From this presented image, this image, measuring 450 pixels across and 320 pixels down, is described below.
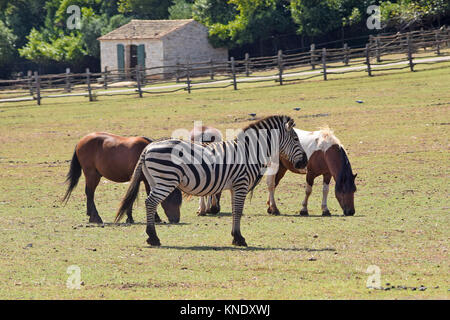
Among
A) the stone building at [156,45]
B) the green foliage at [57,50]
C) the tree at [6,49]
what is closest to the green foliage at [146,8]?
the green foliage at [57,50]

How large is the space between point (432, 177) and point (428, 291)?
990cm

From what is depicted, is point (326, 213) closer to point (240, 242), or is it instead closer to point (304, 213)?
point (304, 213)

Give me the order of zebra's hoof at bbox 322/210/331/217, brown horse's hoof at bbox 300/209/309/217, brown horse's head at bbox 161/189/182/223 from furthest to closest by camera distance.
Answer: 1. brown horse's hoof at bbox 300/209/309/217
2. zebra's hoof at bbox 322/210/331/217
3. brown horse's head at bbox 161/189/182/223

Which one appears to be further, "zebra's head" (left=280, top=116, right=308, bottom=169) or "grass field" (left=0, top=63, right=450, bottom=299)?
"zebra's head" (left=280, top=116, right=308, bottom=169)

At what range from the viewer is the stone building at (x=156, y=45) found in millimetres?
53906

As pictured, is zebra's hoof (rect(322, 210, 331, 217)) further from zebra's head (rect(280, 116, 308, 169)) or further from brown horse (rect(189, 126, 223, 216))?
zebra's head (rect(280, 116, 308, 169))

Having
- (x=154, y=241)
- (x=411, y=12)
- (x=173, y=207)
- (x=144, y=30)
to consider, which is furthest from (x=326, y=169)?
(x=144, y=30)

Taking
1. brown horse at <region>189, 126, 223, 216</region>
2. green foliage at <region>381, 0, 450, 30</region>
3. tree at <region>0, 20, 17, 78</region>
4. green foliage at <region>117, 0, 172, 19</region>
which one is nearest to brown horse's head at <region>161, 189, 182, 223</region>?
brown horse at <region>189, 126, 223, 216</region>

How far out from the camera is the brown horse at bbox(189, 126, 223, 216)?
49.2 ft

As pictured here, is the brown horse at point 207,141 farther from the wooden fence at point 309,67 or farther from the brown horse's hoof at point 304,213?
the wooden fence at point 309,67

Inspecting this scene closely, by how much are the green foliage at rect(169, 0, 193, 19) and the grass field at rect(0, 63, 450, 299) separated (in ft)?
105

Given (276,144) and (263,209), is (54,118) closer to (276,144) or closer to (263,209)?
(263,209)

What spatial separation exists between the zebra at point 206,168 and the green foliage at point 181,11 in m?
49.4

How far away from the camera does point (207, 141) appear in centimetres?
1552
